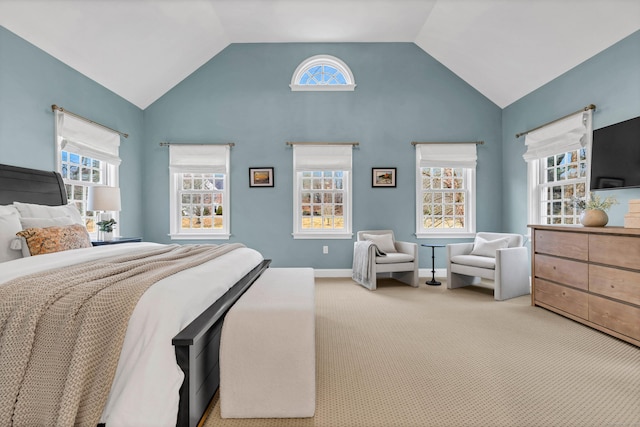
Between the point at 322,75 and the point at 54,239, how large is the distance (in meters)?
4.26

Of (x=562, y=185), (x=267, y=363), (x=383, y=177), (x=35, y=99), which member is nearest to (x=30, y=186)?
(x=35, y=99)

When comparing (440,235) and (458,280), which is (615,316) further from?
(440,235)

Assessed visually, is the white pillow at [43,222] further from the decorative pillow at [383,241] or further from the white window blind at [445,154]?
the white window blind at [445,154]

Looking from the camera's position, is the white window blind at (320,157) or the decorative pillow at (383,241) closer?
the decorative pillow at (383,241)

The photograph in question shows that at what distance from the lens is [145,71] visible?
4.46 meters

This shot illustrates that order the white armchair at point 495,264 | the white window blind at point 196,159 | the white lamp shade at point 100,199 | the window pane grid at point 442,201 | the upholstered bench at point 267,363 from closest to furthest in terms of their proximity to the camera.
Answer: the upholstered bench at point 267,363
the white lamp shade at point 100,199
the white armchair at point 495,264
the white window blind at point 196,159
the window pane grid at point 442,201

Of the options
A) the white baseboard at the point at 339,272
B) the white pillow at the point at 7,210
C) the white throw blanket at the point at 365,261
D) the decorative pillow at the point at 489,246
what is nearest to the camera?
the white pillow at the point at 7,210

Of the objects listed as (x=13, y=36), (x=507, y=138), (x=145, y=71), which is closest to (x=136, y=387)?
(x=13, y=36)

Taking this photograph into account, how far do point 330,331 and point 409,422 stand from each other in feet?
4.23

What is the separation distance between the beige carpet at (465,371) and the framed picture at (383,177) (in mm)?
2250

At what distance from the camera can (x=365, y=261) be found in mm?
4395

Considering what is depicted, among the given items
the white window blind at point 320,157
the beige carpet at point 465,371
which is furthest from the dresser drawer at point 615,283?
the white window blind at point 320,157

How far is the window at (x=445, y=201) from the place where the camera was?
5199 mm

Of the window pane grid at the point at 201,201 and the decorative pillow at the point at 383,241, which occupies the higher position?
the window pane grid at the point at 201,201
